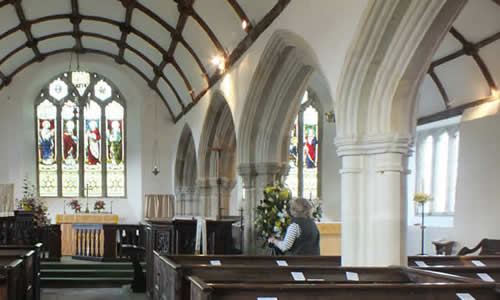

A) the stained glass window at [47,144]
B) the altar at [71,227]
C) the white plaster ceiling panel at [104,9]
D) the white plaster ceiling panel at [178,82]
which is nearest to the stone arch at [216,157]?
the white plaster ceiling panel at [178,82]

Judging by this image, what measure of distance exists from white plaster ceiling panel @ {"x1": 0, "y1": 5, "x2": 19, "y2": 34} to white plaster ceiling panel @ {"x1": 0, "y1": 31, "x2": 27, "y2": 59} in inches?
24.1

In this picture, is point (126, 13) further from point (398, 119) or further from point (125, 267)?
point (398, 119)

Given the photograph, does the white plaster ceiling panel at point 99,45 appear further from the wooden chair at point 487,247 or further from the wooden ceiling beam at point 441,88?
the wooden chair at point 487,247

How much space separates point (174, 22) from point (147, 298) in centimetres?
530

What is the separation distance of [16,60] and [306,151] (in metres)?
7.81

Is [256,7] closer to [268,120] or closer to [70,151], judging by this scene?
[268,120]


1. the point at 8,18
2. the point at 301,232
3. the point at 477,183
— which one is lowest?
the point at 301,232

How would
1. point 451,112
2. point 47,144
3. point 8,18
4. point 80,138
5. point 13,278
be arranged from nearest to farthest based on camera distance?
point 13,278
point 451,112
point 8,18
point 47,144
point 80,138

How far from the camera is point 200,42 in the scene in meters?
10.2

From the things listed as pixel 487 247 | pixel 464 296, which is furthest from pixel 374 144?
pixel 487 247

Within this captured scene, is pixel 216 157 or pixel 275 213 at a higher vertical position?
pixel 216 157

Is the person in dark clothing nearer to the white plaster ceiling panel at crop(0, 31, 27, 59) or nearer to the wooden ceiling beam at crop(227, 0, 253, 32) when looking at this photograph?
the wooden ceiling beam at crop(227, 0, 253, 32)

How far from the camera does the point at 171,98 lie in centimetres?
1532

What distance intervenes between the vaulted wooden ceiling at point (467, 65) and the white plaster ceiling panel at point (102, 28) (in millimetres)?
7147
